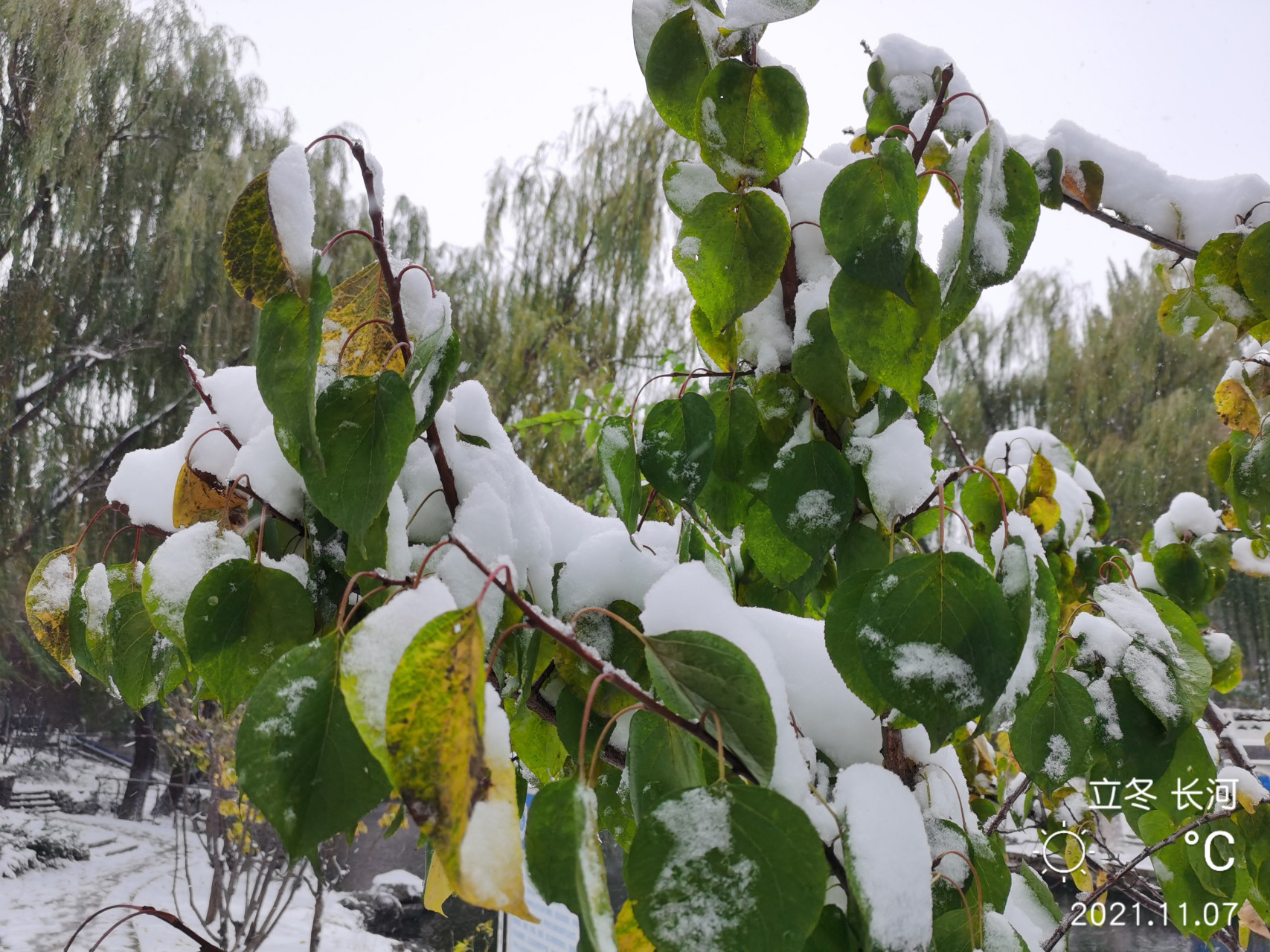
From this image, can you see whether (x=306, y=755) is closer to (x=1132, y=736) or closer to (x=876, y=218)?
(x=876, y=218)

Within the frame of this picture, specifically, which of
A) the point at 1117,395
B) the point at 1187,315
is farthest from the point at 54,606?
the point at 1117,395

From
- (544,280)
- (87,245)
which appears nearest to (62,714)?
(87,245)

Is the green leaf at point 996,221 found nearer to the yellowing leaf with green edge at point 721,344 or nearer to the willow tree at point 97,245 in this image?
the yellowing leaf with green edge at point 721,344

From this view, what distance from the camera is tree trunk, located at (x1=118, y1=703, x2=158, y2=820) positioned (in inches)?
165

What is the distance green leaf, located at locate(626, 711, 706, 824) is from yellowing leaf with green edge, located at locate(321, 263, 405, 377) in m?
0.14

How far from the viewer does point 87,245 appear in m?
3.45

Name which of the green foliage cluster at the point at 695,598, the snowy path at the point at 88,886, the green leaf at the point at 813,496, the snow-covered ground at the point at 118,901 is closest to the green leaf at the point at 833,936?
the green foliage cluster at the point at 695,598

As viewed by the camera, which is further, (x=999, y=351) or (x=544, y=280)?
(x=999, y=351)

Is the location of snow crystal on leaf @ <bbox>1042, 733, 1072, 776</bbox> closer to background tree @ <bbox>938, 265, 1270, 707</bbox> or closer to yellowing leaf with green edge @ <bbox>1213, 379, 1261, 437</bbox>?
yellowing leaf with green edge @ <bbox>1213, 379, 1261, 437</bbox>

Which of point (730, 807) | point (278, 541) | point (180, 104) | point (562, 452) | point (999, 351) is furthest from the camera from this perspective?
point (999, 351)

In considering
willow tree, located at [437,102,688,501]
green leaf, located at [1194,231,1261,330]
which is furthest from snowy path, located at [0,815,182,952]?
green leaf, located at [1194,231,1261,330]

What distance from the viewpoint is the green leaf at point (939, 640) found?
7.8 inches

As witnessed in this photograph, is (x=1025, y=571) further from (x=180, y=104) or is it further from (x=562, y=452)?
(x=180, y=104)

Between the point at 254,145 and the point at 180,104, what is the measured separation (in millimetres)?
343
